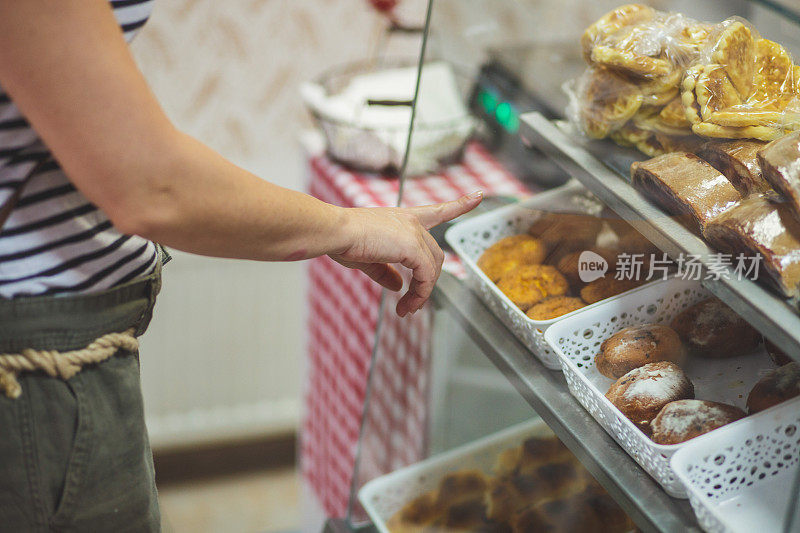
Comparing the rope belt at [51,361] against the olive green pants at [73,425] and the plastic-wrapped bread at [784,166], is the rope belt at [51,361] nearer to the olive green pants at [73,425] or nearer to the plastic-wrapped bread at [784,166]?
the olive green pants at [73,425]

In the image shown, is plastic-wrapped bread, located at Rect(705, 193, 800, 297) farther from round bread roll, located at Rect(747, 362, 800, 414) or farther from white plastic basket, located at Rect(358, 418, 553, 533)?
white plastic basket, located at Rect(358, 418, 553, 533)

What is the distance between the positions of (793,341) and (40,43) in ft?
2.14

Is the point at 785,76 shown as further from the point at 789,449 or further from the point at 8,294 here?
the point at 8,294

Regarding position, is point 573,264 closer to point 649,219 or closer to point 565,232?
point 565,232

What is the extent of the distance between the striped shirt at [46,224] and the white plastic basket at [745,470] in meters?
0.60

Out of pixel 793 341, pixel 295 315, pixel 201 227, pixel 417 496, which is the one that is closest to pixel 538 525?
pixel 417 496

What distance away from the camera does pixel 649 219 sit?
83 cm

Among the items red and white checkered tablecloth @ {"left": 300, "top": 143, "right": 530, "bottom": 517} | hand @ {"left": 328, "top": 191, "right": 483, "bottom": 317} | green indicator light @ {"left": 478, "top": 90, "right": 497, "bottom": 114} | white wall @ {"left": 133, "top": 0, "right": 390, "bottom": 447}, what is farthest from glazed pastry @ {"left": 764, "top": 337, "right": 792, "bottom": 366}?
white wall @ {"left": 133, "top": 0, "right": 390, "bottom": 447}

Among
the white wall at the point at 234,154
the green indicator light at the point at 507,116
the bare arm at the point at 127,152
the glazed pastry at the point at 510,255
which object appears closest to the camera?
the bare arm at the point at 127,152

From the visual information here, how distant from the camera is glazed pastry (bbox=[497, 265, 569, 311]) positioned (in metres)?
0.99

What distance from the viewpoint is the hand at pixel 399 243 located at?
85 cm

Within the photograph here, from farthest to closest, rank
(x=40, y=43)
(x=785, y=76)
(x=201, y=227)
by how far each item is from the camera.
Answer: (x=785, y=76), (x=201, y=227), (x=40, y=43)

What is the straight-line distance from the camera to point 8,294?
755 mm

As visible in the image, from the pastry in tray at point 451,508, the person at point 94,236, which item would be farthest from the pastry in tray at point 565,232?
the pastry in tray at point 451,508
